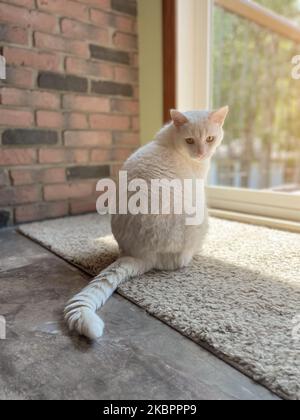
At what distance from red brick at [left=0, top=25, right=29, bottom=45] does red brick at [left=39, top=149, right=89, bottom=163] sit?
54cm

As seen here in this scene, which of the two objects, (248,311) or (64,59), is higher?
(64,59)

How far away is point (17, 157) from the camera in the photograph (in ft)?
5.49

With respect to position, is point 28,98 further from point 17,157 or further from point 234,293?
point 234,293

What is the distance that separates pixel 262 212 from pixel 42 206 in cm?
120

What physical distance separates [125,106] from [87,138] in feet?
1.13

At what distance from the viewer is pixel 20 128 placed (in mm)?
1666

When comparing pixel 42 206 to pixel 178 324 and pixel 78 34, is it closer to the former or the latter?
pixel 78 34

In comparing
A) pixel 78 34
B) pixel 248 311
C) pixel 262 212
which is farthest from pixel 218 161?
pixel 248 311

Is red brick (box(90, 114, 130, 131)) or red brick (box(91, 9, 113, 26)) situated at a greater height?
red brick (box(91, 9, 113, 26))

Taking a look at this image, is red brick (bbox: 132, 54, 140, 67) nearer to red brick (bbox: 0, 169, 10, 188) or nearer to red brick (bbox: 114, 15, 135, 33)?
red brick (bbox: 114, 15, 135, 33)

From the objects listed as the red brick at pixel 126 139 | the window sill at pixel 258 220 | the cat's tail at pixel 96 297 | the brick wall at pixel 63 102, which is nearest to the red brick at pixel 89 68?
the brick wall at pixel 63 102

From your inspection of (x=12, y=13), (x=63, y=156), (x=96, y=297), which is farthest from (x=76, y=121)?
(x=96, y=297)

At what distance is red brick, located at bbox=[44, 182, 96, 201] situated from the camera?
1823mm

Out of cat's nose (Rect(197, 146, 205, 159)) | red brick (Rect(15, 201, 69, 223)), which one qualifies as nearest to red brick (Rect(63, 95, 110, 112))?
red brick (Rect(15, 201, 69, 223))
